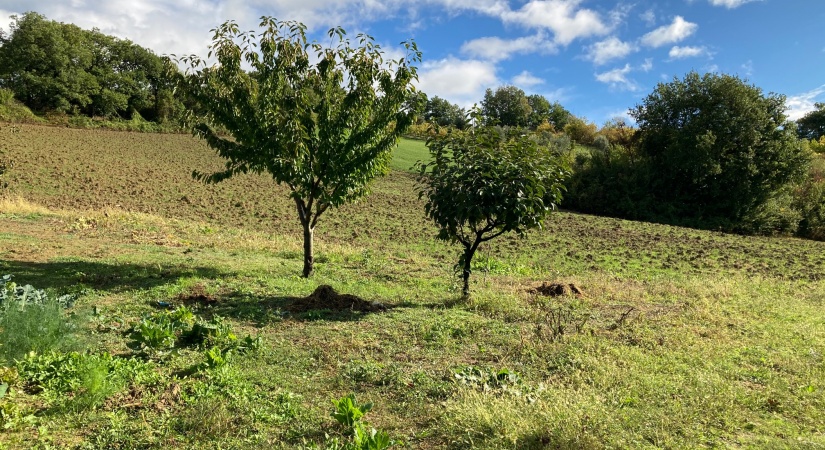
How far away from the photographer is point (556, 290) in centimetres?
1030

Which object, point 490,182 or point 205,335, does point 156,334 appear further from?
point 490,182

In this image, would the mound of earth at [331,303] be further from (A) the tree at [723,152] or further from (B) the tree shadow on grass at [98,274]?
(A) the tree at [723,152]

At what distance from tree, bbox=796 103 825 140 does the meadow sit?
85027 millimetres

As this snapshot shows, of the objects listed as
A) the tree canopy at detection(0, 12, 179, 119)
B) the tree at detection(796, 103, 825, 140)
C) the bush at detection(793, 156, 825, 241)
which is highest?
the tree at detection(796, 103, 825, 140)

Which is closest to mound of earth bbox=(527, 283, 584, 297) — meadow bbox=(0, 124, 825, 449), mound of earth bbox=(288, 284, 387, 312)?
meadow bbox=(0, 124, 825, 449)

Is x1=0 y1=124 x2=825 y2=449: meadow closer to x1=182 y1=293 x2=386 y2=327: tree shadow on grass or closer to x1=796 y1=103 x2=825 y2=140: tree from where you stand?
x1=182 y1=293 x2=386 y2=327: tree shadow on grass

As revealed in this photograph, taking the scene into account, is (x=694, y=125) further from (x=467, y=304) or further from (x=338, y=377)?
(x=338, y=377)

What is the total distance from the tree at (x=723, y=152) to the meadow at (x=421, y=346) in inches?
678

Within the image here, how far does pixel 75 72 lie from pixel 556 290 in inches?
2677

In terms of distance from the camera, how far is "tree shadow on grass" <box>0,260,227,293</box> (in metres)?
8.97

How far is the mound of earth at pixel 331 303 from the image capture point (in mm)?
8320

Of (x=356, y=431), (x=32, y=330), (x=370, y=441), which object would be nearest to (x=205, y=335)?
(x=32, y=330)

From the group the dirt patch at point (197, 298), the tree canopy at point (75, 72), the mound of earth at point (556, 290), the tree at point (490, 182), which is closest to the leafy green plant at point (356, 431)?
the tree at point (490, 182)

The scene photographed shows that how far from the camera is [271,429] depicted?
4262 millimetres
